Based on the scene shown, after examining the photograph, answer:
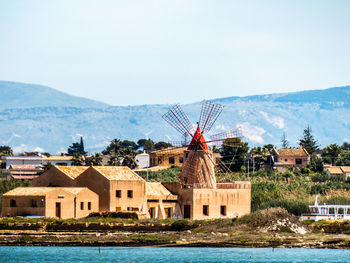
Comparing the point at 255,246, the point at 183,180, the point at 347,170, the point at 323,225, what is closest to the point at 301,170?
the point at 347,170

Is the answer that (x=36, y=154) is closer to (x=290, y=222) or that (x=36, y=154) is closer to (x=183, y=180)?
(x=183, y=180)

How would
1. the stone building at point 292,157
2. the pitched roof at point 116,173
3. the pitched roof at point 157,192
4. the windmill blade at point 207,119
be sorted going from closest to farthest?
1. the pitched roof at point 116,173
2. the pitched roof at point 157,192
3. the windmill blade at point 207,119
4. the stone building at point 292,157

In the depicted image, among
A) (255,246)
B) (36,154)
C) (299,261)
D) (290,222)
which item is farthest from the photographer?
(36,154)

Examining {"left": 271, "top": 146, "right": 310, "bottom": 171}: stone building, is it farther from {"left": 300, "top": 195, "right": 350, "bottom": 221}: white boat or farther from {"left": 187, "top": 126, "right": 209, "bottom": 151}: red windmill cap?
{"left": 300, "top": 195, "right": 350, "bottom": 221}: white boat

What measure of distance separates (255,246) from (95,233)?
1208 cm

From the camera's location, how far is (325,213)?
68375 mm

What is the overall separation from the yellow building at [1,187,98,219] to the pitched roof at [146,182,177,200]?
6033mm

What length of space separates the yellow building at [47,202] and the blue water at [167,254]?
13.5 m

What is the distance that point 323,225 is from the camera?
60.3 m

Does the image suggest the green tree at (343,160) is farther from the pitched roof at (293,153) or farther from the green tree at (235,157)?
the green tree at (235,157)

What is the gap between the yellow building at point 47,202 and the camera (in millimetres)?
64438

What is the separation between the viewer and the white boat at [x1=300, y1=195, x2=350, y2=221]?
6688 cm

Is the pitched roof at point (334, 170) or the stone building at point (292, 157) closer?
the pitched roof at point (334, 170)

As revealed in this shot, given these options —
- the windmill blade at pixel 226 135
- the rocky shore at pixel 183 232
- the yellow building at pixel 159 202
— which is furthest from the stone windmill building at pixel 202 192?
the rocky shore at pixel 183 232
